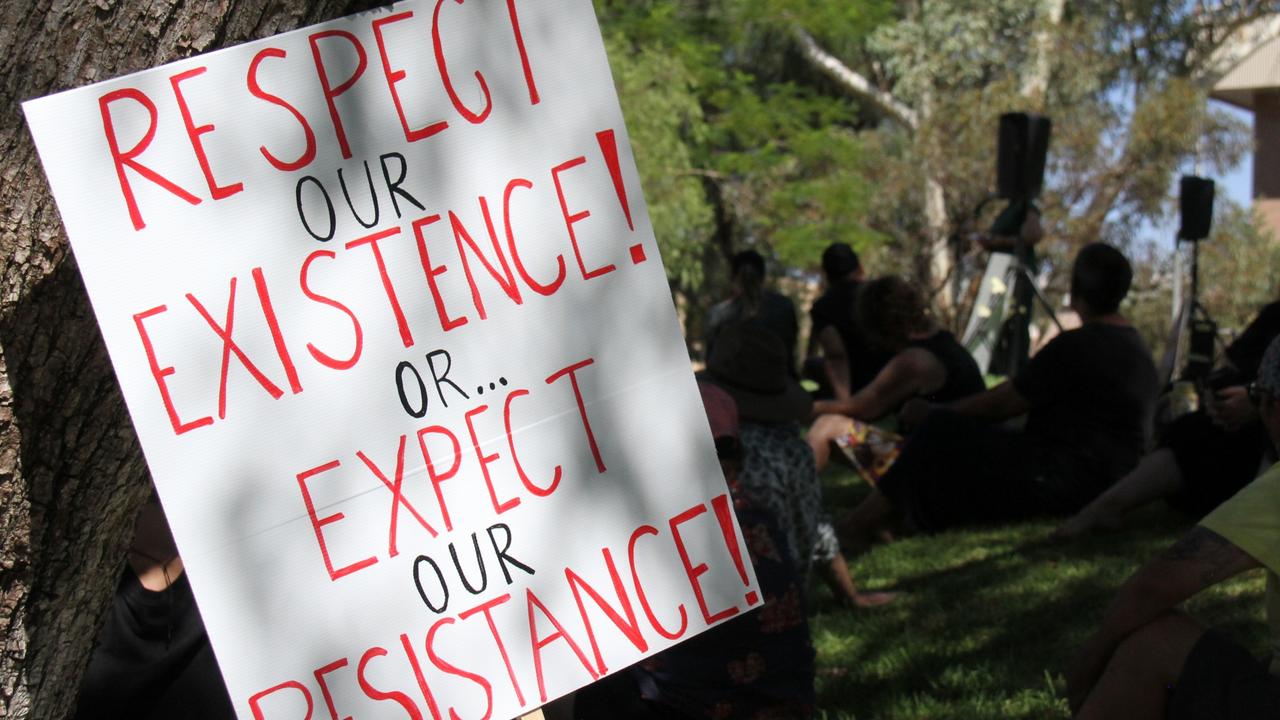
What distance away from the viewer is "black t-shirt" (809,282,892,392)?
22.7 feet

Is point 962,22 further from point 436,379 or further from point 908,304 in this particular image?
point 436,379

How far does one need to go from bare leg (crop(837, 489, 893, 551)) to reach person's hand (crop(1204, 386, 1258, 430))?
136 centimetres

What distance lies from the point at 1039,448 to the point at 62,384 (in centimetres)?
444

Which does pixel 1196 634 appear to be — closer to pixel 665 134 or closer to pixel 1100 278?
pixel 1100 278

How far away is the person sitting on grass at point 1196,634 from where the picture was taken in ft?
8.14

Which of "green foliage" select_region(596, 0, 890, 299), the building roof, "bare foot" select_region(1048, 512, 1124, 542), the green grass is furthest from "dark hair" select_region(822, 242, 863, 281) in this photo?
the building roof

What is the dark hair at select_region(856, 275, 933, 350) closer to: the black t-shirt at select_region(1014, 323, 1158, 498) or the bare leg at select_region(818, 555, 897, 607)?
the black t-shirt at select_region(1014, 323, 1158, 498)

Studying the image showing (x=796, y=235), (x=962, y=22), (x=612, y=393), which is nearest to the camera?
(x=612, y=393)

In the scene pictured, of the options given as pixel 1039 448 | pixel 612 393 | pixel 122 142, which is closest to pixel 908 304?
pixel 1039 448

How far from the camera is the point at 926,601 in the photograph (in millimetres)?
4781

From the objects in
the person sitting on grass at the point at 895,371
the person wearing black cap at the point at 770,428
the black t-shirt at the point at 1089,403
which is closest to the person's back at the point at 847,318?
the person sitting on grass at the point at 895,371

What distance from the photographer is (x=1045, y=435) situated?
18.5 ft

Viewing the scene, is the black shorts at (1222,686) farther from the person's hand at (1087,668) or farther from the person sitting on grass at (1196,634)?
the person's hand at (1087,668)

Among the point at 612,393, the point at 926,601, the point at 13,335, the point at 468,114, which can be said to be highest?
the point at 468,114
